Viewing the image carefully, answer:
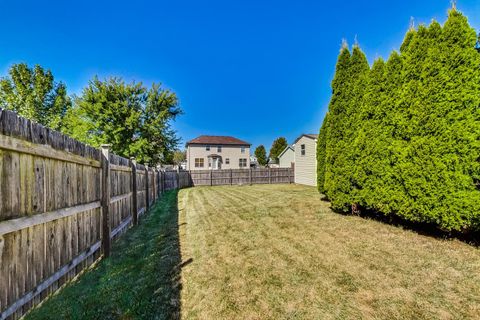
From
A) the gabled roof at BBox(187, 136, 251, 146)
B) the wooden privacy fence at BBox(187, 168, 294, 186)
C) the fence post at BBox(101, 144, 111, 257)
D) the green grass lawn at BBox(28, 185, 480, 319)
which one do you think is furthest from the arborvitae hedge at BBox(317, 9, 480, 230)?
the gabled roof at BBox(187, 136, 251, 146)

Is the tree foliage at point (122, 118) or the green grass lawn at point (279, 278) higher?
the tree foliage at point (122, 118)

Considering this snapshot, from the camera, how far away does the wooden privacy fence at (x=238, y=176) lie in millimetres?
21922

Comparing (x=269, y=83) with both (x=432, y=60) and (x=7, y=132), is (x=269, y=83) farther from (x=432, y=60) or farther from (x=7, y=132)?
(x=7, y=132)

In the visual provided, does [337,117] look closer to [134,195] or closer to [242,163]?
[134,195]

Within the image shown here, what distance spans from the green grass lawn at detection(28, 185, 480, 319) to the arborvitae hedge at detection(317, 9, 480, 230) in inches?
36.5

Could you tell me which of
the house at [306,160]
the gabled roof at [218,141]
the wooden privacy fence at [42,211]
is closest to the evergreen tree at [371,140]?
the wooden privacy fence at [42,211]

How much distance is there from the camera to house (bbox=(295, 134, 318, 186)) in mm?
18547

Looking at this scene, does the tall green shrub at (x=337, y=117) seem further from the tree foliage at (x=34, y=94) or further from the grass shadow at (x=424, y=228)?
the tree foliage at (x=34, y=94)

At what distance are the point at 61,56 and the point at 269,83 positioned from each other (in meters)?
31.1

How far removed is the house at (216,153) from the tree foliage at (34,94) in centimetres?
1590

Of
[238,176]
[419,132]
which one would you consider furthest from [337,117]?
[238,176]

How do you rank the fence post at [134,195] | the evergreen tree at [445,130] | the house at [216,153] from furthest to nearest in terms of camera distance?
the house at [216,153] < the fence post at [134,195] < the evergreen tree at [445,130]

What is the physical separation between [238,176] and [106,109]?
1370 cm

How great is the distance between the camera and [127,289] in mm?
3010
